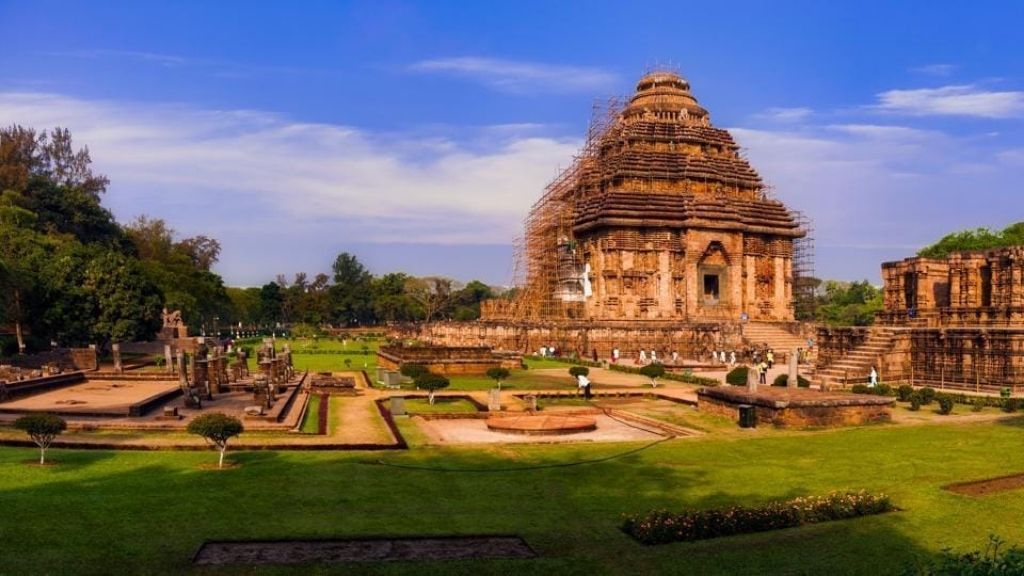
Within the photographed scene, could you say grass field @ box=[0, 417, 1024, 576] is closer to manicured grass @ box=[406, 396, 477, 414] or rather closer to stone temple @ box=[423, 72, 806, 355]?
manicured grass @ box=[406, 396, 477, 414]

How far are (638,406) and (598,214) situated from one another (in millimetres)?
35196

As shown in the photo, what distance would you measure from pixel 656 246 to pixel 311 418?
42767mm

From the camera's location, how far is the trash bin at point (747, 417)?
22.4 m

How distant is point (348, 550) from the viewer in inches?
414

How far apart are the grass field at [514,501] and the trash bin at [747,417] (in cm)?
308

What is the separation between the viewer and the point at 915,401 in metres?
26.1

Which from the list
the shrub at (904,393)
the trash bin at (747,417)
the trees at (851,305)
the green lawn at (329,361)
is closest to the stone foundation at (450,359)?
the green lawn at (329,361)

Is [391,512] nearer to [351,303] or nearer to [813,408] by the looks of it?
[813,408]

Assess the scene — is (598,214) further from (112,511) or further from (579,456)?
(112,511)

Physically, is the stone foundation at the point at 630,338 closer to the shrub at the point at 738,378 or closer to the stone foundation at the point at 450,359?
the stone foundation at the point at 450,359

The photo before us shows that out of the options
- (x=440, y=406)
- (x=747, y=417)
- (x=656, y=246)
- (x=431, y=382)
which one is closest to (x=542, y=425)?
(x=747, y=417)

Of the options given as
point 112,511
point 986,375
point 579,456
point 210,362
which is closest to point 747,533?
point 579,456

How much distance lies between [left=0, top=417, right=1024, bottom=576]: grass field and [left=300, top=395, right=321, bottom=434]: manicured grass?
371 cm

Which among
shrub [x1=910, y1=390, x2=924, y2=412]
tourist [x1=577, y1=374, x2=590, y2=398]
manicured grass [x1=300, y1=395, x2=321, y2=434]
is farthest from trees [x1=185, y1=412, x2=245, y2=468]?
shrub [x1=910, y1=390, x2=924, y2=412]
